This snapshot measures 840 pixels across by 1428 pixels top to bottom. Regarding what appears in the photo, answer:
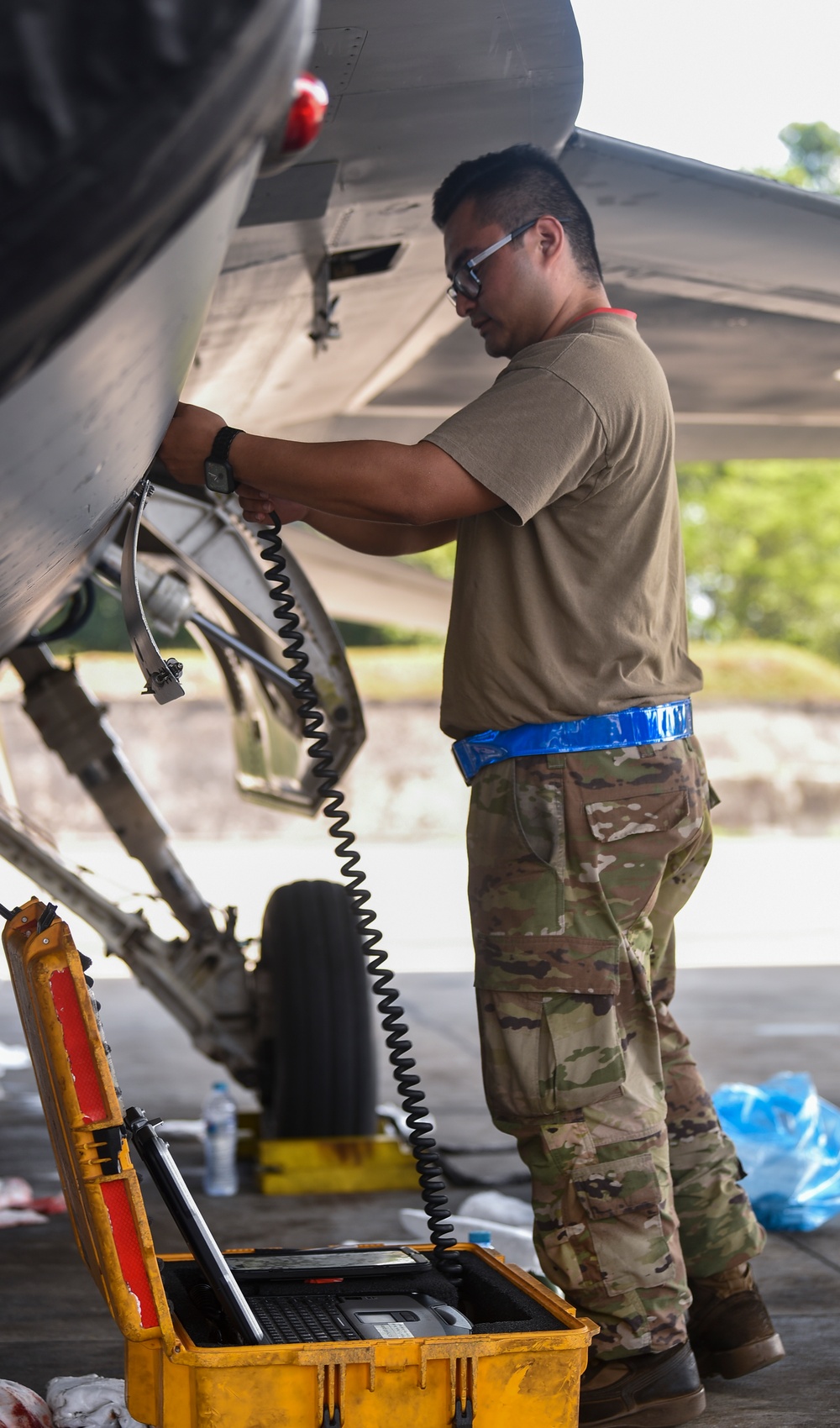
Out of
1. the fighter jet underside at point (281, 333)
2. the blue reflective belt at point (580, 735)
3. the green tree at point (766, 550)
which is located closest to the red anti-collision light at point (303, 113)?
the fighter jet underside at point (281, 333)

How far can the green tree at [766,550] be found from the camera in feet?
98.8

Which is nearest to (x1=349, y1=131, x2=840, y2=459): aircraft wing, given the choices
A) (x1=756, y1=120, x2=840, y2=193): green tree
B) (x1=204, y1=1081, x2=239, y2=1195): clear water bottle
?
(x1=204, y1=1081, x2=239, y2=1195): clear water bottle

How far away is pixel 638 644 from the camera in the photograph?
218 centimetres

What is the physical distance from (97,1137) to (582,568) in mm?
1122

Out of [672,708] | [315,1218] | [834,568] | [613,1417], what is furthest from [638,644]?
[834,568]

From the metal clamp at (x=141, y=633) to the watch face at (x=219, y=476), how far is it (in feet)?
0.40

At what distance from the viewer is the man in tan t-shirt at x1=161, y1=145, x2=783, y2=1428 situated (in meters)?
2.01

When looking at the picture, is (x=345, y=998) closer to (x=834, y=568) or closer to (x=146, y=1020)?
(x=146, y=1020)

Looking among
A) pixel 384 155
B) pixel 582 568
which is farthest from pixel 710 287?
pixel 582 568

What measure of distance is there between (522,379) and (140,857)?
2392 mm

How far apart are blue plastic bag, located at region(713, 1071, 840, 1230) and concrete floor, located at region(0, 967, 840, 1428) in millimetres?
69

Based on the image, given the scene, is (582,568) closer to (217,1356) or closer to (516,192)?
(516,192)

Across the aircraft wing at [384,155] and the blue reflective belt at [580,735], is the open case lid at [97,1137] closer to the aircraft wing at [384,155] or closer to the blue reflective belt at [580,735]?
the blue reflective belt at [580,735]


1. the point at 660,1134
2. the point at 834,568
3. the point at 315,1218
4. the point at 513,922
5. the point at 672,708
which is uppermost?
the point at 672,708
